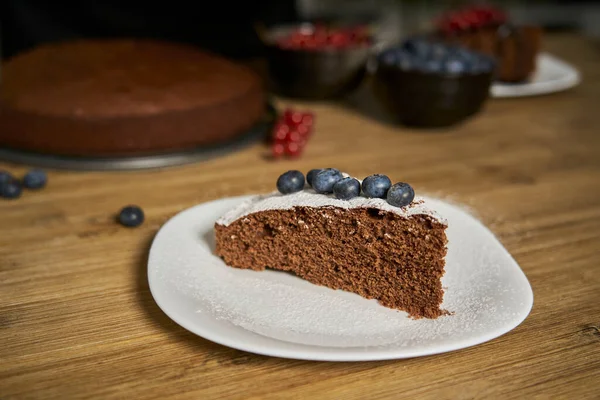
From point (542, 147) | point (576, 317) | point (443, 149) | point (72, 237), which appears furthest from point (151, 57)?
point (576, 317)

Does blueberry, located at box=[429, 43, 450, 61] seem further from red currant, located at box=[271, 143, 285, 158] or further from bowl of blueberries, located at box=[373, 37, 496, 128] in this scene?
red currant, located at box=[271, 143, 285, 158]

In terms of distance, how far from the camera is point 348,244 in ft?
3.35

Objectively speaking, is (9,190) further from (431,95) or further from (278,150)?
(431,95)

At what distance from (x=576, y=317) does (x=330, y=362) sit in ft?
1.28

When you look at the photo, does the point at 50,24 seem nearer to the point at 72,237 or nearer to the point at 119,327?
the point at 72,237

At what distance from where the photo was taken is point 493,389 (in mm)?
826

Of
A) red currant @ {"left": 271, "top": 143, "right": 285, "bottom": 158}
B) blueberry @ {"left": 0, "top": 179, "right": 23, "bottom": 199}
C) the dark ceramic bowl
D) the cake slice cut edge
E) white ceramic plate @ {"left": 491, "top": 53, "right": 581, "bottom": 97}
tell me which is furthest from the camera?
white ceramic plate @ {"left": 491, "top": 53, "right": 581, "bottom": 97}

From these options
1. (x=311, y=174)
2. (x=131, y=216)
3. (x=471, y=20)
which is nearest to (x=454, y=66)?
(x=471, y=20)

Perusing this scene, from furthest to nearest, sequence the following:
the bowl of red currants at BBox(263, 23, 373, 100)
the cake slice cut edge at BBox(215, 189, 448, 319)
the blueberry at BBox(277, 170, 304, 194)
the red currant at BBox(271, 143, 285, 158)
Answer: the bowl of red currants at BBox(263, 23, 373, 100) → the red currant at BBox(271, 143, 285, 158) → the blueberry at BBox(277, 170, 304, 194) → the cake slice cut edge at BBox(215, 189, 448, 319)

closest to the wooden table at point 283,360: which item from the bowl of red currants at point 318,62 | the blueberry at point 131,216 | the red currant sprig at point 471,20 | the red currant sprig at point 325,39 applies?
the blueberry at point 131,216

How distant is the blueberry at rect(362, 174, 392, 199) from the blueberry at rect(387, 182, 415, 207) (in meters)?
0.02

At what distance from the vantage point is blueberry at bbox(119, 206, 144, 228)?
1.22 metres

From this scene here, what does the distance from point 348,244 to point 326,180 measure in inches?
4.2

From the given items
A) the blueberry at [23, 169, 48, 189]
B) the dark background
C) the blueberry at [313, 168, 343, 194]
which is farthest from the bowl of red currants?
the dark background
